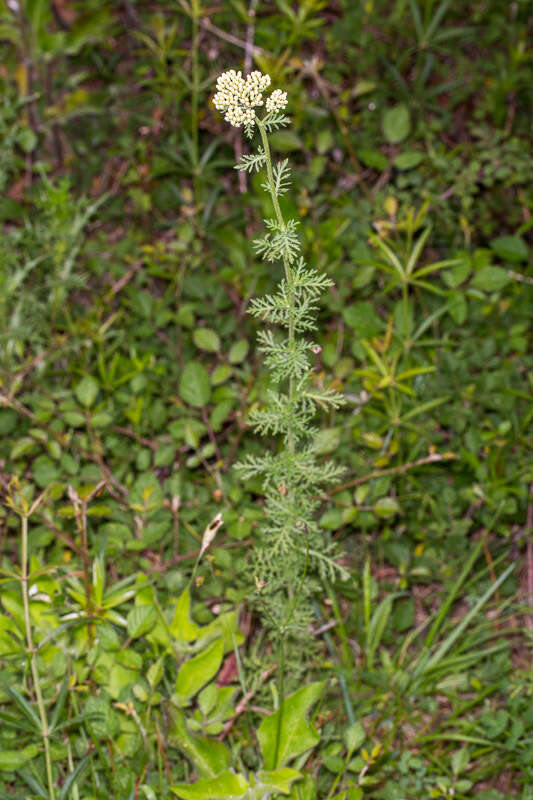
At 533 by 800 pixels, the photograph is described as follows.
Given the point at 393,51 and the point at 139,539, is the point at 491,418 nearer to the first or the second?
the point at 139,539

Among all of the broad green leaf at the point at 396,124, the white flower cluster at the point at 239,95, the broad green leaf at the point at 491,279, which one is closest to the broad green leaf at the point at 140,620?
the white flower cluster at the point at 239,95

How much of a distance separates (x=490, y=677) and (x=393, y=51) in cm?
233

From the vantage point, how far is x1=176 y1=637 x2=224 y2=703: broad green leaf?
1.89 meters

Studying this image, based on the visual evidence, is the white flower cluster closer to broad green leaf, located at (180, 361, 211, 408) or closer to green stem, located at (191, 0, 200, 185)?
broad green leaf, located at (180, 361, 211, 408)

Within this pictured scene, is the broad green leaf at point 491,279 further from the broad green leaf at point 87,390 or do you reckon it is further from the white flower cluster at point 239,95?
the white flower cluster at point 239,95

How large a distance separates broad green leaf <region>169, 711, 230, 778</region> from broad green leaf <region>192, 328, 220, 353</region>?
3.80 ft

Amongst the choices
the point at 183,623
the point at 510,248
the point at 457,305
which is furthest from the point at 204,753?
the point at 510,248

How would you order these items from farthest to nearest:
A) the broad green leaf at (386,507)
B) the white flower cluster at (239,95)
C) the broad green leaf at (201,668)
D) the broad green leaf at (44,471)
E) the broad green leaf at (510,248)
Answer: the broad green leaf at (510,248), the broad green leaf at (44,471), the broad green leaf at (386,507), the broad green leaf at (201,668), the white flower cluster at (239,95)

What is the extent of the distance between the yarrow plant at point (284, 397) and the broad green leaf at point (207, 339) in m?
0.71

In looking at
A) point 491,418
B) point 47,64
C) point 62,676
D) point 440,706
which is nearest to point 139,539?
point 62,676

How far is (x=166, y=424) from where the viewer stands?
2611 millimetres

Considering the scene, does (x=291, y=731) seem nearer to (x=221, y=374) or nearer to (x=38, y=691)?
(x=38, y=691)

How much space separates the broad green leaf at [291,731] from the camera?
5.76 feet

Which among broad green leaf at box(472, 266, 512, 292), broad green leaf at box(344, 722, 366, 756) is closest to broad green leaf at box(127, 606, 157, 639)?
broad green leaf at box(344, 722, 366, 756)
